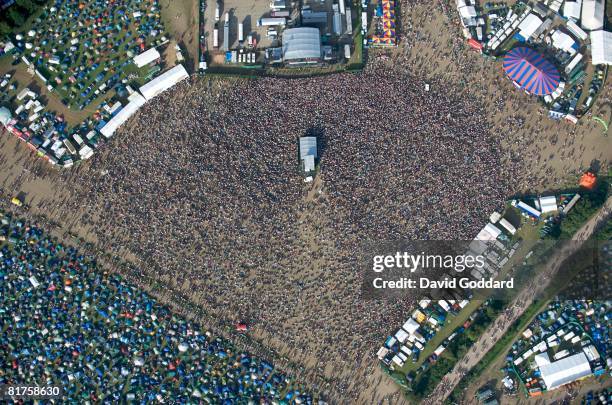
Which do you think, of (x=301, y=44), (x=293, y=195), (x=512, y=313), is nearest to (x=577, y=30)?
(x=301, y=44)

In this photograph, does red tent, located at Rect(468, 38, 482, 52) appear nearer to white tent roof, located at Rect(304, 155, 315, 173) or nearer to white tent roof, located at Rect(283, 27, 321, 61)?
white tent roof, located at Rect(283, 27, 321, 61)

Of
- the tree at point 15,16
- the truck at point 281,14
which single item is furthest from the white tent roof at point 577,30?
the tree at point 15,16

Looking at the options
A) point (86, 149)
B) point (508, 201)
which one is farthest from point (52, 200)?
point (508, 201)

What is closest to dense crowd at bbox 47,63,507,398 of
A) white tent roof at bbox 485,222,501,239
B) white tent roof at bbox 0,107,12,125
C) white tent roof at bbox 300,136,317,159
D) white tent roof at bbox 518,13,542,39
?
white tent roof at bbox 300,136,317,159

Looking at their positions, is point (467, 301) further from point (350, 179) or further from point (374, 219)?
point (350, 179)

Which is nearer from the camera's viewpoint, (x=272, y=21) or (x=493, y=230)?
(x=493, y=230)

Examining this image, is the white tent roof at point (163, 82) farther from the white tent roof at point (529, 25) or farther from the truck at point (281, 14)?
the white tent roof at point (529, 25)

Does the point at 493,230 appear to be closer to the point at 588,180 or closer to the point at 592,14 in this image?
the point at 588,180
